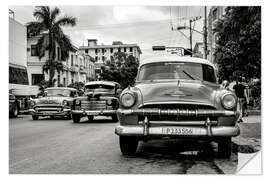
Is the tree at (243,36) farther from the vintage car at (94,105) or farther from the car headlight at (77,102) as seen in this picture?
the car headlight at (77,102)

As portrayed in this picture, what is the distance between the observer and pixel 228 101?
5637mm

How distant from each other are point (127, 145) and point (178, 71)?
1519 millimetres

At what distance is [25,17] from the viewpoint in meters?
6.87

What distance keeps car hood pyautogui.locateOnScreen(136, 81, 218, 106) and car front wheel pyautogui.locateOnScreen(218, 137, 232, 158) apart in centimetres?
59

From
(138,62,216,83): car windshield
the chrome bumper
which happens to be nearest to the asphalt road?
the chrome bumper

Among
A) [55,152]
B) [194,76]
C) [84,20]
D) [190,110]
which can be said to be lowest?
[55,152]

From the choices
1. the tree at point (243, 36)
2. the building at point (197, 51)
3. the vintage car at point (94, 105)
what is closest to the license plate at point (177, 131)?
the tree at point (243, 36)

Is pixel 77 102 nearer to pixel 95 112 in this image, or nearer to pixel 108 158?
pixel 95 112

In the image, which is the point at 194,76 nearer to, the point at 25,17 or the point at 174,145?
the point at 174,145

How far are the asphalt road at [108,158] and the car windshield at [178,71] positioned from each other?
3.95 feet

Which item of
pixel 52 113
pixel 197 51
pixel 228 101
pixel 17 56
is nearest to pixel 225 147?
pixel 228 101
